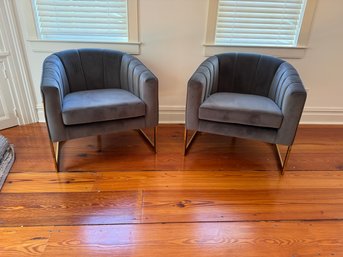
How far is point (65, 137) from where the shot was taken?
5.67ft

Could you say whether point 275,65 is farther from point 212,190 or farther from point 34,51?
point 34,51

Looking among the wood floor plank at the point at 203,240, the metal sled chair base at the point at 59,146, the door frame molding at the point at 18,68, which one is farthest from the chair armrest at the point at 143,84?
the door frame molding at the point at 18,68

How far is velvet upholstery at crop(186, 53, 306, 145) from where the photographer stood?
174 centimetres

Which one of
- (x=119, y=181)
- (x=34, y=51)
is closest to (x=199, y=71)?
(x=119, y=181)

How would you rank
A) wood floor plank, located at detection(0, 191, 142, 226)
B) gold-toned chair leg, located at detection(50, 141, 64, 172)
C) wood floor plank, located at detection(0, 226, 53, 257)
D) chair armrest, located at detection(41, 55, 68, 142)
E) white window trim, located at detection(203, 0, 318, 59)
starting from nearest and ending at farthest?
wood floor plank, located at detection(0, 226, 53, 257) → wood floor plank, located at detection(0, 191, 142, 226) → chair armrest, located at detection(41, 55, 68, 142) → gold-toned chair leg, located at detection(50, 141, 64, 172) → white window trim, located at detection(203, 0, 318, 59)

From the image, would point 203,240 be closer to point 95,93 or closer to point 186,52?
point 95,93

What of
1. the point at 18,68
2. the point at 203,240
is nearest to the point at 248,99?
the point at 203,240

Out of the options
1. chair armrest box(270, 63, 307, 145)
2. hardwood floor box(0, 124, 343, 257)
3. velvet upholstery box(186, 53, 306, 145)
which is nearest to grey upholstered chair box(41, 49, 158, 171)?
hardwood floor box(0, 124, 343, 257)

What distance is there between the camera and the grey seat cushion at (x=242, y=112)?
68.7 inches

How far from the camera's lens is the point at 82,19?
2.19 metres

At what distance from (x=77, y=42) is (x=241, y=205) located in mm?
1854

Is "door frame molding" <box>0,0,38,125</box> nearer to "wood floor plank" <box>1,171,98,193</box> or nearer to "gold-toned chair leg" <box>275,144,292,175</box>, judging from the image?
"wood floor plank" <box>1,171,98,193</box>

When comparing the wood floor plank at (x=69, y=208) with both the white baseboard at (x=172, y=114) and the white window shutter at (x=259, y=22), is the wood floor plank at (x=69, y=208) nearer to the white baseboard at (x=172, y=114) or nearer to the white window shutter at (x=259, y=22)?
the white baseboard at (x=172, y=114)

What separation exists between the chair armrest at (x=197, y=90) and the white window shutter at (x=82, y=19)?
2.71 feet
